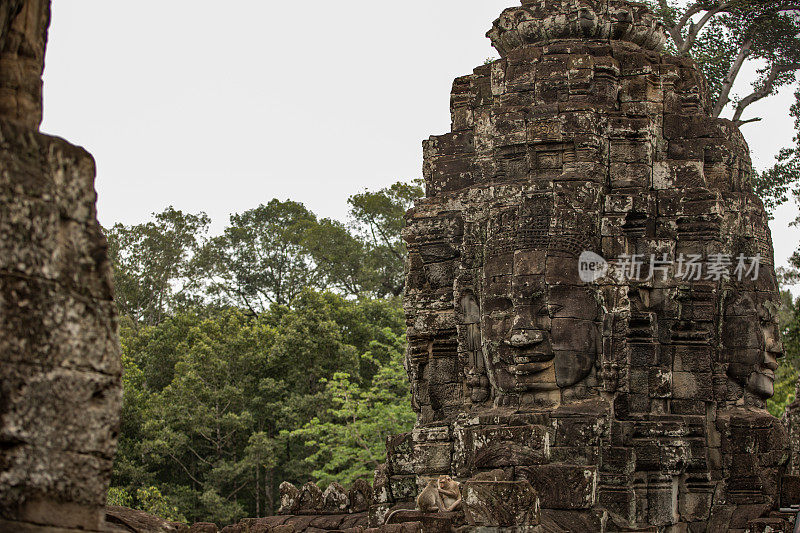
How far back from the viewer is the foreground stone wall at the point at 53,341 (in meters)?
3.52

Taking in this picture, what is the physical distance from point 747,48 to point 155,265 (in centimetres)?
1967

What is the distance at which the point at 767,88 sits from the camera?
92.0 feet

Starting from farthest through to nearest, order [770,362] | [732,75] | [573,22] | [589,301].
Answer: [732,75], [770,362], [573,22], [589,301]

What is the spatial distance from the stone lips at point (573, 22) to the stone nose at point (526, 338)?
13.8 feet

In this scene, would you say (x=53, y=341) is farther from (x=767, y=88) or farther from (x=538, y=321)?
(x=767, y=88)

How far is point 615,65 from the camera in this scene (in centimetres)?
1520

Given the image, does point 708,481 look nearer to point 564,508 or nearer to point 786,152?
point 564,508

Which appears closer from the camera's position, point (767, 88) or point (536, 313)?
point (536, 313)

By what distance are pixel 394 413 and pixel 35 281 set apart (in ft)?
73.9

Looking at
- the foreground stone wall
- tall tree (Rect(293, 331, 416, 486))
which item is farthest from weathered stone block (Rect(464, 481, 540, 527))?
tall tree (Rect(293, 331, 416, 486))

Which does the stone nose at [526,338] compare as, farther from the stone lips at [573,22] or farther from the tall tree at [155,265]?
the tall tree at [155,265]

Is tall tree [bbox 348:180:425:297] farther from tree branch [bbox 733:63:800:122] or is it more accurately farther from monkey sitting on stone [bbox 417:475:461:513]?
monkey sitting on stone [bbox 417:475:461:513]

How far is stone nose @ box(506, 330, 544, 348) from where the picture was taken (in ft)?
44.2

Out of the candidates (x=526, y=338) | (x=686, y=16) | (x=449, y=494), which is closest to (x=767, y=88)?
(x=686, y=16)
